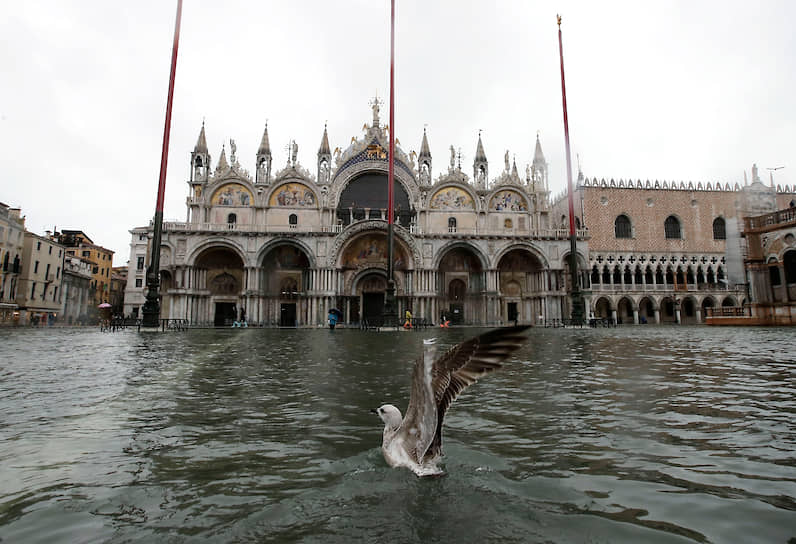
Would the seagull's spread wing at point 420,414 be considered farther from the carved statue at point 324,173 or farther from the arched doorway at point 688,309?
the arched doorway at point 688,309

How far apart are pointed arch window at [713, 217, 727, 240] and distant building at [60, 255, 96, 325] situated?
207 feet

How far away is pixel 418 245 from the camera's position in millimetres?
33000

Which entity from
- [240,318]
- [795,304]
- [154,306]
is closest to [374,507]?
[154,306]

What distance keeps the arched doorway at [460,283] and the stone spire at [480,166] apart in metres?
6.28

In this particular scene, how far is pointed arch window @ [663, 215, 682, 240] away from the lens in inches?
1702

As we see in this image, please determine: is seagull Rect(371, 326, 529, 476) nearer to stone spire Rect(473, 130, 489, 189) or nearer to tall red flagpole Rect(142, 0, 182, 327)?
tall red flagpole Rect(142, 0, 182, 327)

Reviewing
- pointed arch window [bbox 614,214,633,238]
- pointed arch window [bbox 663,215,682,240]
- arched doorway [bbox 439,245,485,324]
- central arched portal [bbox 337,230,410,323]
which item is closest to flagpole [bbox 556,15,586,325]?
arched doorway [bbox 439,245,485,324]

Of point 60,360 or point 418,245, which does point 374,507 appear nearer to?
point 60,360

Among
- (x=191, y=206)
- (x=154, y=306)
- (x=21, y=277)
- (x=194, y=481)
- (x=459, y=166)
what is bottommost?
(x=194, y=481)

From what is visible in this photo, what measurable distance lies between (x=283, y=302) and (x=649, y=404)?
32.0 meters

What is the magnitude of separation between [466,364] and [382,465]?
2.66 feet

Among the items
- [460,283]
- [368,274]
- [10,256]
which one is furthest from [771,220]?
[10,256]

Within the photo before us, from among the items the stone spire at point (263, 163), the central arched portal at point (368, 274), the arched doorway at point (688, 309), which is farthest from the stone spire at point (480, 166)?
the arched doorway at point (688, 309)

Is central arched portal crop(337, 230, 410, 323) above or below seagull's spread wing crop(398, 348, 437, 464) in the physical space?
above
